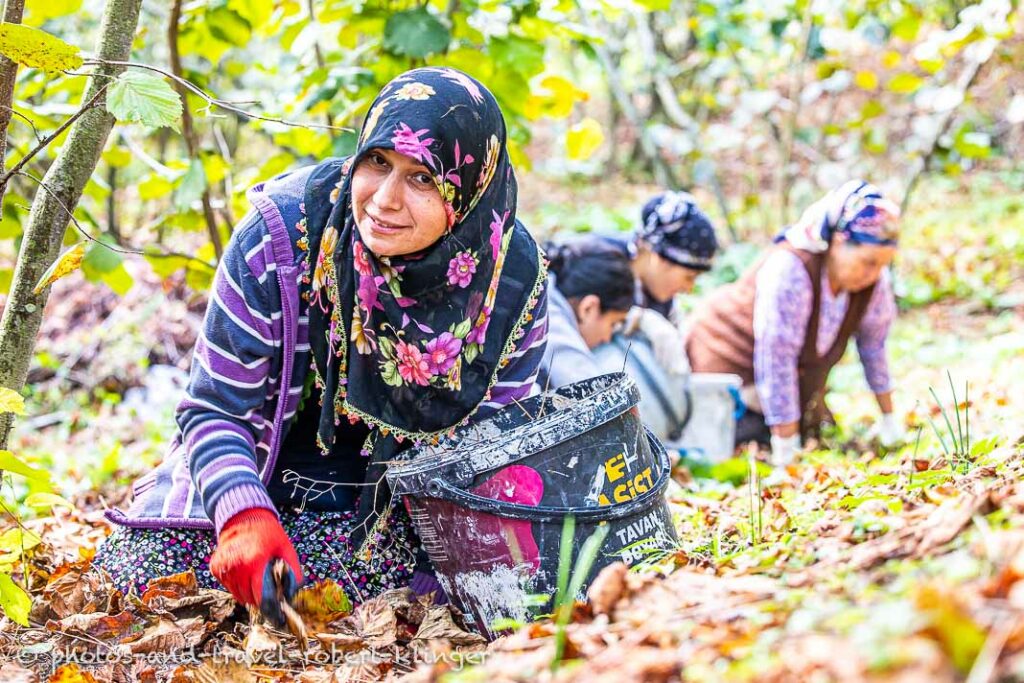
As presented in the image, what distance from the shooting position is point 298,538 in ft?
8.32

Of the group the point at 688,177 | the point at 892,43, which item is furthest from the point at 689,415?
the point at 892,43

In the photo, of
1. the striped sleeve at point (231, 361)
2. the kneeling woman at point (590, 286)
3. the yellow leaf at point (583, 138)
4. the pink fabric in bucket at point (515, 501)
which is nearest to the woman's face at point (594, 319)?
the kneeling woman at point (590, 286)

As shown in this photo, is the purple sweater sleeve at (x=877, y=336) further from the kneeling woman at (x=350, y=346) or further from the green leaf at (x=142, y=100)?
the green leaf at (x=142, y=100)

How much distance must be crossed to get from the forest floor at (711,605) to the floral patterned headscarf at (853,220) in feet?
3.10

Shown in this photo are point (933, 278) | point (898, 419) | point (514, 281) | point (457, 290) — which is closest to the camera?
point (457, 290)

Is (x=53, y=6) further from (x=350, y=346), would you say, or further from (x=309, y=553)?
(x=309, y=553)

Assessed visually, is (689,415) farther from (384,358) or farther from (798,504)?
(384,358)

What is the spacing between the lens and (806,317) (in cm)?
468

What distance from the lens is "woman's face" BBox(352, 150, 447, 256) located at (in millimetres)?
2164

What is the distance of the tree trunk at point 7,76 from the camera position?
1.86 m

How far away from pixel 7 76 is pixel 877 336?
4.20m

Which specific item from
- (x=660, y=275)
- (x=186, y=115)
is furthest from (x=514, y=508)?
(x=660, y=275)

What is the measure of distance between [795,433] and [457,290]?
9.52ft

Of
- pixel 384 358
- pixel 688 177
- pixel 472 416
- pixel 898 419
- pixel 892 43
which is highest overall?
pixel 892 43
